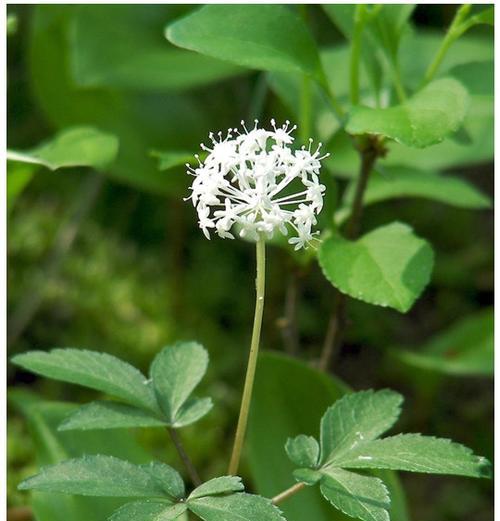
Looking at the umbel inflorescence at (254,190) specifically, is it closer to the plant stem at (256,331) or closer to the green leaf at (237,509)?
the plant stem at (256,331)

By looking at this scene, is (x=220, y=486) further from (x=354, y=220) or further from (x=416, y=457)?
(x=354, y=220)

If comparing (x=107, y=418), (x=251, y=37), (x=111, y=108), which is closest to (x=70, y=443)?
(x=107, y=418)

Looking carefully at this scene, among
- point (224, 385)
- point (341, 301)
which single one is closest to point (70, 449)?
point (341, 301)

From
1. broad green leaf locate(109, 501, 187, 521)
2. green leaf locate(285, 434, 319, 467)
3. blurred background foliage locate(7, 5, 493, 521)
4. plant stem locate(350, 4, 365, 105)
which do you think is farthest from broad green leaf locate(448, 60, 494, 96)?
broad green leaf locate(109, 501, 187, 521)

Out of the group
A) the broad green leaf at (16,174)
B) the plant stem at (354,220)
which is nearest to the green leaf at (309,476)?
the plant stem at (354,220)

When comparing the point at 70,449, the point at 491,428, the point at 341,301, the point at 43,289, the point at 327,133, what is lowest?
the point at 491,428

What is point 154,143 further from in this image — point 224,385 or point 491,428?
point 491,428

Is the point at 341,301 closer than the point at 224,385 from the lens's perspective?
Yes
